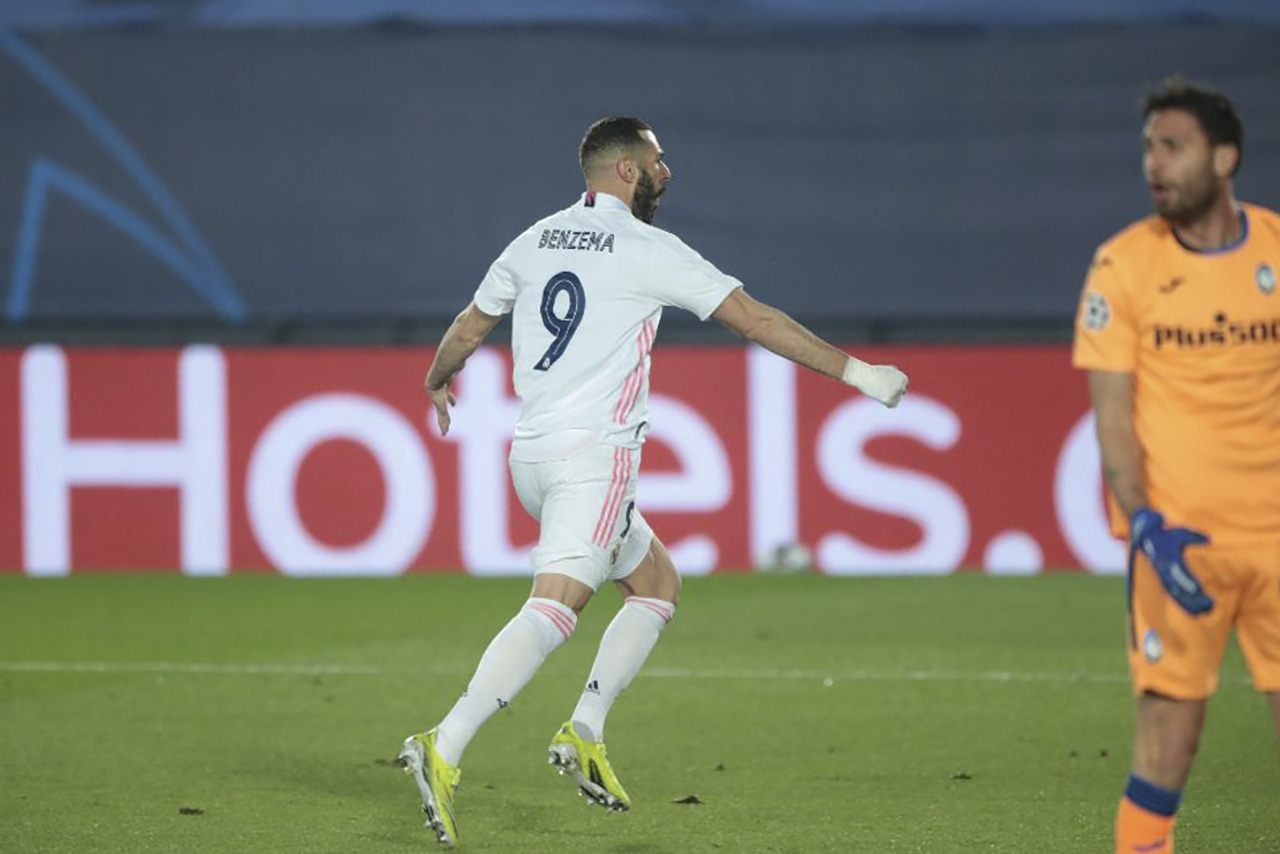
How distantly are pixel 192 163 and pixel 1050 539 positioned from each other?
5423 millimetres

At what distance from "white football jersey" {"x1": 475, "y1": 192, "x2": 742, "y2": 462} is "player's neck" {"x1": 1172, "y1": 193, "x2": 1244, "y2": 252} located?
1627mm

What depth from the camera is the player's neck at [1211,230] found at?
4.52 m

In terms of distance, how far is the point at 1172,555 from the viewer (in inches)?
170

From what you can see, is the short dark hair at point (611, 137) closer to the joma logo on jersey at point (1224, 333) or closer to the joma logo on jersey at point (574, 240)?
the joma logo on jersey at point (574, 240)

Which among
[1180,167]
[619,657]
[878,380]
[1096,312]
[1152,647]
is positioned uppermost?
[1180,167]

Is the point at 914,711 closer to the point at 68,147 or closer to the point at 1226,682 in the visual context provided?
the point at 1226,682

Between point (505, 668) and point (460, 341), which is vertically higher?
point (460, 341)

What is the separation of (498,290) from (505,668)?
1051 millimetres

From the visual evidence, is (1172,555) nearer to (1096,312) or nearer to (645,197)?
(1096,312)

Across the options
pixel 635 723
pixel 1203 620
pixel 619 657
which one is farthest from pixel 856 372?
pixel 635 723

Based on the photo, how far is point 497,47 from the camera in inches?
527

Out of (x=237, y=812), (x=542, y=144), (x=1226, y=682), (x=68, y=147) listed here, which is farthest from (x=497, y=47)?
(x=237, y=812)

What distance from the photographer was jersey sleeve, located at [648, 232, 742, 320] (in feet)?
19.3

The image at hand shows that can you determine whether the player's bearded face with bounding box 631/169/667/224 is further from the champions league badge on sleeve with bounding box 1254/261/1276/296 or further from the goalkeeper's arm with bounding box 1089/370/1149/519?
the champions league badge on sleeve with bounding box 1254/261/1276/296
